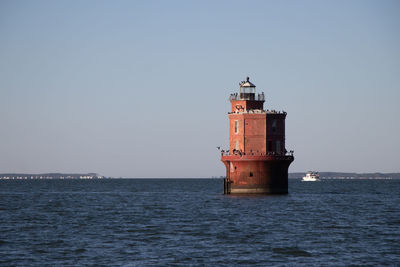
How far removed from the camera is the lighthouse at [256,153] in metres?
86.3

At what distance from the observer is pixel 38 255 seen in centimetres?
4103

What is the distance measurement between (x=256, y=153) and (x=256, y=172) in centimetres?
230

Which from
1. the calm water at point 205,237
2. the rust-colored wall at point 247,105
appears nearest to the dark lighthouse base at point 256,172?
the rust-colored wall at point 247,105

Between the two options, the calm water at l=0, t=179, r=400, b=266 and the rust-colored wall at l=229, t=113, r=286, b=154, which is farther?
the rust-colored wall at l=229, t=113, r=286, b=154

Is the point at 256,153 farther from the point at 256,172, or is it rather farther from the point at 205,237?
the point at 205,237

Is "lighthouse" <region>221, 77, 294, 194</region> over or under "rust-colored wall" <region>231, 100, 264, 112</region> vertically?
under

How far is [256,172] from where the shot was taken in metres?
86.2

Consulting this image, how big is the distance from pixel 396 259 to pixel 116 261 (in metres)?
15.4

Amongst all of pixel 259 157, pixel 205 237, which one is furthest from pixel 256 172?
pixel 205 237

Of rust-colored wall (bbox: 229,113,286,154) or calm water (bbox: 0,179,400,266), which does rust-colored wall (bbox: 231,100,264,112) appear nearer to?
rust-colored wall (bbox: 229,113,286,154)

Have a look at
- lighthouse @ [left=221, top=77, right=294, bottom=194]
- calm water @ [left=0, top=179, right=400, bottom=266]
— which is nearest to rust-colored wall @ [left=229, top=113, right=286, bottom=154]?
lighthouse @ [left=221, top=77, right=294, bottom=194]

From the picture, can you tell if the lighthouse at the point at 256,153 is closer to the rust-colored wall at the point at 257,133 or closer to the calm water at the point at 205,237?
the rust-colored wall at the point at 257,133

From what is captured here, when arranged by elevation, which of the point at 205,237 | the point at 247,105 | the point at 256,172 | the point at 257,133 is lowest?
the point at 205,237

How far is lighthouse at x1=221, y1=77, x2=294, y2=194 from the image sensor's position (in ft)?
283
